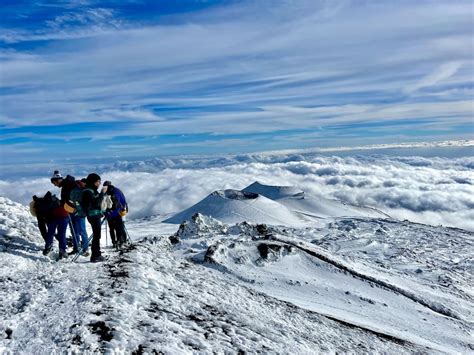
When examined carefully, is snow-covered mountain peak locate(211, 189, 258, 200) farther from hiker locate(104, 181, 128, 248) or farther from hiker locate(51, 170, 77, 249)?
hiker locate(51, 170, 77, 249)

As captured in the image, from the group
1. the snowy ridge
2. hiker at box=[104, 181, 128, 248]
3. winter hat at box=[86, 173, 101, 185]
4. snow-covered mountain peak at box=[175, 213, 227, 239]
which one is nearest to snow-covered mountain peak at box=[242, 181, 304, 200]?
snow-covered mountain peak at box=[175, 213, 227, 239]

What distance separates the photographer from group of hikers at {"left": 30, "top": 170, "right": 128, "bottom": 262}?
1248 cm

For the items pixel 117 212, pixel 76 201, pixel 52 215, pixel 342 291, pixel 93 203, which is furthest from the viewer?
pixel 342 291

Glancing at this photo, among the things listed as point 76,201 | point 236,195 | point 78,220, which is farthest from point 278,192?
point 76,201

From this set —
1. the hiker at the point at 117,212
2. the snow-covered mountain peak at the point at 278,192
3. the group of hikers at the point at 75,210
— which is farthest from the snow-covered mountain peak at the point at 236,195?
the group of hikers at the point at 75,210

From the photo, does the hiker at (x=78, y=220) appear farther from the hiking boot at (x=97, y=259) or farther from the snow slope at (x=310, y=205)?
the snow slope at (x=310, y=205)

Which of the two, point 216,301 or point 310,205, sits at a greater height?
point 216,301

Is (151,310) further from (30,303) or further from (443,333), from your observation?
(443,333)

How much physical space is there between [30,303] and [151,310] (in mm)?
2700

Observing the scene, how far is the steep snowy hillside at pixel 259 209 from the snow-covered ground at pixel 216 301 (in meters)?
45.1

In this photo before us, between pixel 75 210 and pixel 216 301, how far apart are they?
579 centimetres

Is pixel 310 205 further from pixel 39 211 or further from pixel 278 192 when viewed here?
pixel 39 211

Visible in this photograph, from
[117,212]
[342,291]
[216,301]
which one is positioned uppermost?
[117,212]

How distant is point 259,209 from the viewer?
78.9 metres
